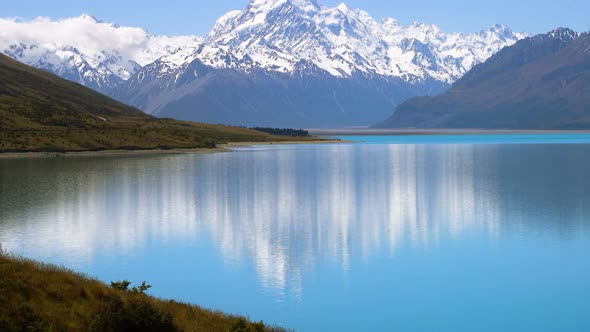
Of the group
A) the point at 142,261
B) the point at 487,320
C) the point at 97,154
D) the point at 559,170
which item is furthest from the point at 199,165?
the point at 487,320

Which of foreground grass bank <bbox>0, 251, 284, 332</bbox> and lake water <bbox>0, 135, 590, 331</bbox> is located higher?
foreground grass bank <bbox>0, 251, 284, 332</bbox>

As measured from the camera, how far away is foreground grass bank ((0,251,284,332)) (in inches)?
1030

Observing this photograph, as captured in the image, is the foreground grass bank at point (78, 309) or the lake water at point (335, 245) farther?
the lake water at point (335, 245)

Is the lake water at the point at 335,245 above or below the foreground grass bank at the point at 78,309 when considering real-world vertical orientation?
below

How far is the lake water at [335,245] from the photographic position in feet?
134

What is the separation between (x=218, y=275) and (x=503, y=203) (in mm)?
46225

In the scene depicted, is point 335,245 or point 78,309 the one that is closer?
point 78,309

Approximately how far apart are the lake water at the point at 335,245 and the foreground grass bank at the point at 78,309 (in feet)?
27.8

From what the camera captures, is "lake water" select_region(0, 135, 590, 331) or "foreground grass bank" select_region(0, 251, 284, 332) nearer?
"foreground grass bank" select_region(0, 251, 284, 332)

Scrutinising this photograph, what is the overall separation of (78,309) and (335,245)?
31.8m

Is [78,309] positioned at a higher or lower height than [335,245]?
higher

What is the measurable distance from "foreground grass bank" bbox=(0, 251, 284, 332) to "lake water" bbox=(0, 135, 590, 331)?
8483mm

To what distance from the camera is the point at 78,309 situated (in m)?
28.9

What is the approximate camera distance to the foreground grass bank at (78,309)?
26.2 m
